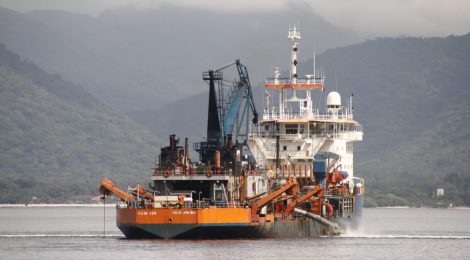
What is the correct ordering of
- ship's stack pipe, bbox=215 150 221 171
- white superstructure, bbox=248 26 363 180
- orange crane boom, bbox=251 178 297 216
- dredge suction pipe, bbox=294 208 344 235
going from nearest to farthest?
orange crane boom, bbox=251 178 297 216, ship's stack pipe, bbox=215 150 221 171, dredge suction pipe, bbox=294 208 344 235, white superstructure, bbox=248 26 363 180

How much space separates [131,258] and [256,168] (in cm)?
1886

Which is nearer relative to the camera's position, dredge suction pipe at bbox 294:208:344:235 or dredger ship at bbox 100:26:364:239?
dredger ship at bbox 100:26:364:239

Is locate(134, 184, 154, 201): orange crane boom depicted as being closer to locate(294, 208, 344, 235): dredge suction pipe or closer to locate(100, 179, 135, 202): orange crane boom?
locate(100, 179, 135, 202): orange crane boom

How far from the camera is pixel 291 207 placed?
99.6 meters

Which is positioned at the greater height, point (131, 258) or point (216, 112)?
point (216, 112)

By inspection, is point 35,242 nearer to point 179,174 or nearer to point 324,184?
point 179,174

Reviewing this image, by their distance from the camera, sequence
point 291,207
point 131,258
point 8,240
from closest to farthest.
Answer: point 131,258, point 291,207, point 8,240

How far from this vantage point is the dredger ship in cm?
9275

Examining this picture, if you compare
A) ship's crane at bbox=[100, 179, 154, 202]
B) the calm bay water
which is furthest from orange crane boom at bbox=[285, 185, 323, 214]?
ship's crane at bbox=[100, 179, 154, 202]

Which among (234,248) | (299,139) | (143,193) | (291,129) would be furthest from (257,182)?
(291,129)

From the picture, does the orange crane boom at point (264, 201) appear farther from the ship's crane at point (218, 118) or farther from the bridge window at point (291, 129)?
the bridge window at point (291, 129)

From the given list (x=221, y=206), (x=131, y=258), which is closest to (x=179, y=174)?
(x=221, y=206)

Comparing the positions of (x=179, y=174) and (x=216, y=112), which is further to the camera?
(x=216, y=112)

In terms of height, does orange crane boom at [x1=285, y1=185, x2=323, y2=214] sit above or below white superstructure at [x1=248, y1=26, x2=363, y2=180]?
below
